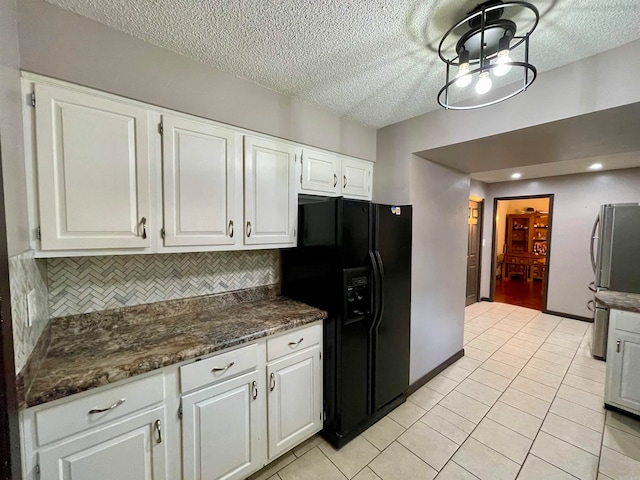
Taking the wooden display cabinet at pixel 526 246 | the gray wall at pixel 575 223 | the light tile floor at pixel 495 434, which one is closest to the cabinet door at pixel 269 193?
the light tile floor at pixel 495 434

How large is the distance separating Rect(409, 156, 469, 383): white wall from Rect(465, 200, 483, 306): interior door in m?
2.31

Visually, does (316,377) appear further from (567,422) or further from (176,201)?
(567,422)

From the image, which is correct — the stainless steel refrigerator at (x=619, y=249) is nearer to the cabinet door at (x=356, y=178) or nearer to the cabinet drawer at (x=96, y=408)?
the cabinet door at (x=356, y=178)

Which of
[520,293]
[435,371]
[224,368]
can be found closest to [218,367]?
[224,368]

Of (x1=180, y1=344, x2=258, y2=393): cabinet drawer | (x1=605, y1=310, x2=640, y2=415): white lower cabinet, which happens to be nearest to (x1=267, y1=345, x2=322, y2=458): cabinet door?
(x1=180, y1=344, x2=258, y2=393): cabinet drawer

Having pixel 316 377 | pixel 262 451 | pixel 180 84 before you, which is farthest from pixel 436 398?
pixel 180 84

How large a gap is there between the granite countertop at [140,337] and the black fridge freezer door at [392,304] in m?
0.57

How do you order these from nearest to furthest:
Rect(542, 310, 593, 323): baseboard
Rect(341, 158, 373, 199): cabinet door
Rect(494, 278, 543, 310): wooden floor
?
Rect(341, 158, 373, 199): cabinet door < Rect(542, 310, 593, 323): baseboard < Rect(494, 278, 543, 310): wooden floor

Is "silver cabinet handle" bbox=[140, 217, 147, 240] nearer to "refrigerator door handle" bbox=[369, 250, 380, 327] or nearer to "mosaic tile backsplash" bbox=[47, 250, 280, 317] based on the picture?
"mosaic tile backsplash" bbox=[47, 250, 280, 317]

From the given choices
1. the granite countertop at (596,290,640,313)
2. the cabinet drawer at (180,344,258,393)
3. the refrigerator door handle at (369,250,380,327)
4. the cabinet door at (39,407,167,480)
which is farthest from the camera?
the granite countertop at (596,290,640,313)

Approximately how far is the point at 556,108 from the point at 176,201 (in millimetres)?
2300

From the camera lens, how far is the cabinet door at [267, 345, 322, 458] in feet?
5.14

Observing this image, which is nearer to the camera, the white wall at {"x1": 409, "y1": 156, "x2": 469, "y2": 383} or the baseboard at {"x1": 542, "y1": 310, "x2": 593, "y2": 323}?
the white wall at {"x1": 409, "y1": 156, "x2": 469, "y2": 383}

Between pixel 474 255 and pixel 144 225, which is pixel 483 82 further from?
pixel 474 255
